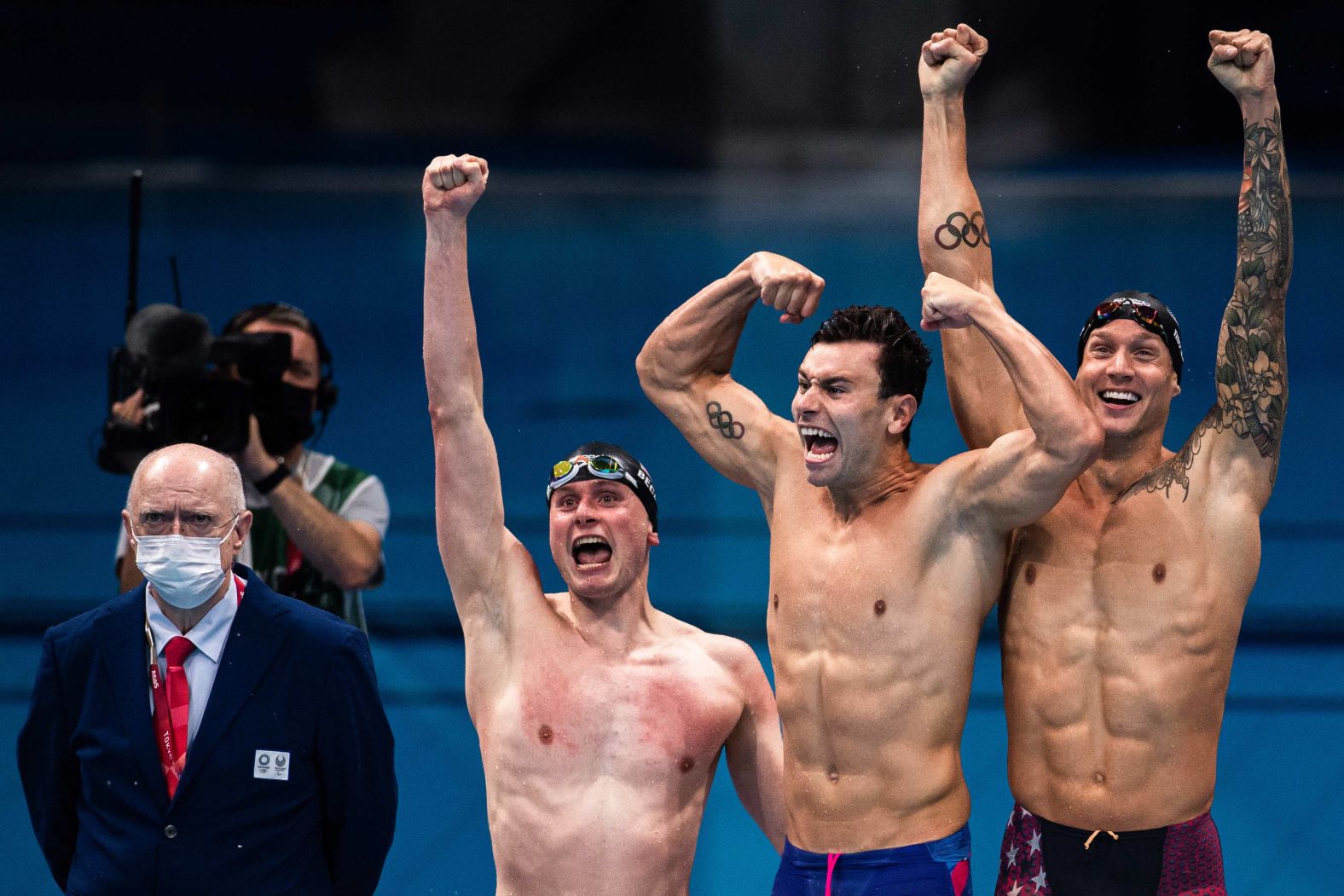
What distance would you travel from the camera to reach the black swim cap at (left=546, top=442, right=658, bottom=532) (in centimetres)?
354

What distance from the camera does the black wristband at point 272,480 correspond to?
4.29m

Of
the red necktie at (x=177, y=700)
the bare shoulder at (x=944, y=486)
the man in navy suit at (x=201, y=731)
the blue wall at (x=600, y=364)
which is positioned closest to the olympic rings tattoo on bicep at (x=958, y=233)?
the bare shoulder at (x=944, y=486)

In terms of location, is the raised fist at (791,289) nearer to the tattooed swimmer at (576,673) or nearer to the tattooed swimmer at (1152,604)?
the tattooed swimmer at (576,673)

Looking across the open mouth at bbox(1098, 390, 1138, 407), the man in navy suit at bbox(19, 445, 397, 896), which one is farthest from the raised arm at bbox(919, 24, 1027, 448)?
the man in navy suit at bbox(19, 445, 397, 896)

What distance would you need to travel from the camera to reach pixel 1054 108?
13.9m

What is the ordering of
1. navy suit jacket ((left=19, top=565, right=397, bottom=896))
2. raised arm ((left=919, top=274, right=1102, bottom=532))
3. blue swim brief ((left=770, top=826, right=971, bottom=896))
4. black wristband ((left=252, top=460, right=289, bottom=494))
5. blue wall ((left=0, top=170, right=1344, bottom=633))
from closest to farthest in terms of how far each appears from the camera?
navy suit jacket ((left=19, top=565, right=397, bottom=896)), raised arm ((left=919, top=274, right=1102, bottom=532)), blue swim brief ((left=770, top=826, right=971, bottom=896)), black wristband ((left=252, top=460, right=289, bottom=494)), blue wall ((left=0, top=170, right=1344, bottom=633))

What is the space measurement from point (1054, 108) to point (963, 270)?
10936mm

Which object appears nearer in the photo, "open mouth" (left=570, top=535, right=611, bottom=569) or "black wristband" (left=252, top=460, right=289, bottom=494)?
"open mouth" (left=570, top=535, right=611, bottom=569)

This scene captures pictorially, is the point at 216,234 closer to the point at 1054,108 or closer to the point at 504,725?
the point at 1054,108

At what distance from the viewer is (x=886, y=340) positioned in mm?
3426

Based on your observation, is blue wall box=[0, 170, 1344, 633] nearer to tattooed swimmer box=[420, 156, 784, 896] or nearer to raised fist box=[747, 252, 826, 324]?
tattooed swimmer box=[420, 156, 784, 896]

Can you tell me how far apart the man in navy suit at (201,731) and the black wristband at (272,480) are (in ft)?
3.46

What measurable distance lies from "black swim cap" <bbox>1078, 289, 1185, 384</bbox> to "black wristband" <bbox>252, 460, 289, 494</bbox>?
203cm

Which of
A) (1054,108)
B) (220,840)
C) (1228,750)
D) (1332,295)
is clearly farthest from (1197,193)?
(220,840)
